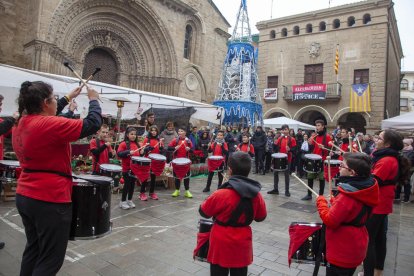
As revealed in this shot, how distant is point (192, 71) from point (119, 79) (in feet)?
15.3

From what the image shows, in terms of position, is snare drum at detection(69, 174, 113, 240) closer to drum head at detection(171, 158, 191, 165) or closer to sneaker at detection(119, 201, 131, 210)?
sneaker at detection(119, 201, 131, 210)

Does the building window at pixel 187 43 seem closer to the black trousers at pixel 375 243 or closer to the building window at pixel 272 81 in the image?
the building window at pixel 272 81

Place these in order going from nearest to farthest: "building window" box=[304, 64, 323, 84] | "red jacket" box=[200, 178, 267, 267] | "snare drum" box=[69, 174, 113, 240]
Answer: "red jacket" box=[200, 178, 267, 267], "snare drum" box=[69, 174, 113, 240], "building window" box=[304, 64, 323, 84]

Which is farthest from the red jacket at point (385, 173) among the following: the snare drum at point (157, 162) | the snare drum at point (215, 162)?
the snare drum at point (215, 162)

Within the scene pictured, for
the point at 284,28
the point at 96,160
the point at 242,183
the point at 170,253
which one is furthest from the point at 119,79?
the point at 284,28

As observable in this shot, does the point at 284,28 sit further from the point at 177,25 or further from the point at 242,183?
the point at 242,183

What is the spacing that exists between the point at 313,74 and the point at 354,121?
530 cm

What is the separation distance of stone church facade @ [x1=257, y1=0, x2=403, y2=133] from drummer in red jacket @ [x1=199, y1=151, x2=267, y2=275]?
22.6 m

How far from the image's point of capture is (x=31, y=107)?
92.7 inches

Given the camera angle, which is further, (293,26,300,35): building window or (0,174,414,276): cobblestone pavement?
(293,26,300,35): building window

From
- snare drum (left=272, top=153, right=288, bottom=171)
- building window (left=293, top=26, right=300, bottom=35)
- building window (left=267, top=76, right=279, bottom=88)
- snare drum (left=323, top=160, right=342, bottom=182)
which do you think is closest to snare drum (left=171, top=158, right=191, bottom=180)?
snare drum (left=272, top=153, right=288, bottom=171)

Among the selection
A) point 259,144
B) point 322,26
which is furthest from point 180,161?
point 322,26

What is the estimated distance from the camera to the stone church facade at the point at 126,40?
11883 millimetres

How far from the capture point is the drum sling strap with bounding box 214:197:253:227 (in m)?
2.46
